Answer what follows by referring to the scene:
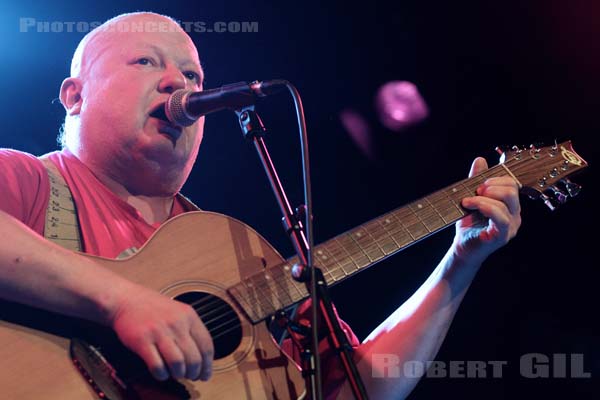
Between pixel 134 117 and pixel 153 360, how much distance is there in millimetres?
1101

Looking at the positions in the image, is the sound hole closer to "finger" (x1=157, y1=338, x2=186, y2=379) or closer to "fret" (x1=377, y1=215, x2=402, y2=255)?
"finger" (x1=157, y1=338, x2=186, y2=379)

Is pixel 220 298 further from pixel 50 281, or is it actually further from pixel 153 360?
pixel 50 281

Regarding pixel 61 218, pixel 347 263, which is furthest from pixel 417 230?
pixel 61 218

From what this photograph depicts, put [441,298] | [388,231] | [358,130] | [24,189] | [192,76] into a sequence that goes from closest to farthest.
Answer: [24,189]
[388,231]
[441,298]
[192,76]
[358,130]

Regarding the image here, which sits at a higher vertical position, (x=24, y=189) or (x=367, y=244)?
(x=24, y=189)

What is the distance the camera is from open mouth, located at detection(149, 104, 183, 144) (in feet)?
7.79

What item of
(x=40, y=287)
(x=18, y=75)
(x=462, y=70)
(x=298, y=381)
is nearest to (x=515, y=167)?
(x=298, y=381)

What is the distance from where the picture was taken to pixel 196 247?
2.01m

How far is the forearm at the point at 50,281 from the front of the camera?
1.67 m

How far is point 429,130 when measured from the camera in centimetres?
392

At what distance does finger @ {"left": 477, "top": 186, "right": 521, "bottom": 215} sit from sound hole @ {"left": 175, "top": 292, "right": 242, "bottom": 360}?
1151 mm

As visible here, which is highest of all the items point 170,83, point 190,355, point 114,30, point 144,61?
point 114,30

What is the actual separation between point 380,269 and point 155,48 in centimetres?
191

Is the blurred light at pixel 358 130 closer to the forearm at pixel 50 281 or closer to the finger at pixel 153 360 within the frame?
the forearm at pixel 50 281
